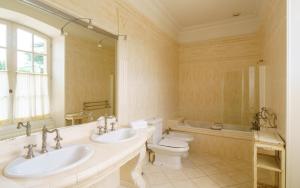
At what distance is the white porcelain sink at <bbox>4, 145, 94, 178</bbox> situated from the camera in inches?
35.7

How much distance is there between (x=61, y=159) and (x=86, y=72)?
3.02 feet

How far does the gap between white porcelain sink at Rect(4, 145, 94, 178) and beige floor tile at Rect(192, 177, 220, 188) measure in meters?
1.75

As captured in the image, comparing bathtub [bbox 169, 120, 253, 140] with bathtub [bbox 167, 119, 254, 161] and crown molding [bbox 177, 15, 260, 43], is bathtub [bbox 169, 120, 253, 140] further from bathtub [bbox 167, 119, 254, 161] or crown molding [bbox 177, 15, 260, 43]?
crown molding [bbox 177, 15, 260, 43]

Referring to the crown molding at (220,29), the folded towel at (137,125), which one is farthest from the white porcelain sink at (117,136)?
the crown molding at (220,29)

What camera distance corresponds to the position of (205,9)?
10.1ft

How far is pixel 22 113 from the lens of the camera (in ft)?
4.22

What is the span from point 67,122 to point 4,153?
20.7 inches

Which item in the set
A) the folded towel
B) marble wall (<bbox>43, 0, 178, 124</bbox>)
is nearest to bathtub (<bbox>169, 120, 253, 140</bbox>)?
marble wall (<bbox>43, 0, 178, 124</bbox>)

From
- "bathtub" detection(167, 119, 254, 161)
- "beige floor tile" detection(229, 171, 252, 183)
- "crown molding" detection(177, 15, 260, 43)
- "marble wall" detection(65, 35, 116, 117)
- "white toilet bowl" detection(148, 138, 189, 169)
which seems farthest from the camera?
"crown molding" detection(177, 15, 260, 43)

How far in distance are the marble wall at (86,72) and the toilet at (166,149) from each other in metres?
1.07

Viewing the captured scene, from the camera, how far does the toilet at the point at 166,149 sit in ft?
8.68

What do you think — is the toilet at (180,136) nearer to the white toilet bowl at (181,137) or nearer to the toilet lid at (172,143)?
the white toilet bowl at (181,137)

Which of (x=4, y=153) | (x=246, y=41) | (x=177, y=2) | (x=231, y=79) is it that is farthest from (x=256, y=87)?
(x=4, y=153)

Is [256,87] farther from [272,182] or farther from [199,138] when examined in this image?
[272,182]
